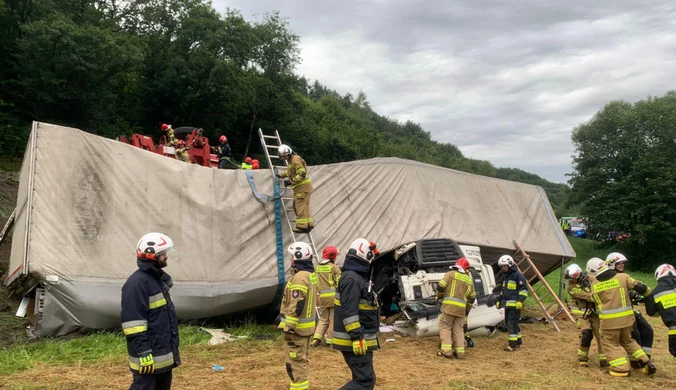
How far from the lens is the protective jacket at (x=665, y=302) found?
19.6 feet

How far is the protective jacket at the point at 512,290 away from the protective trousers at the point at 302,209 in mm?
3735

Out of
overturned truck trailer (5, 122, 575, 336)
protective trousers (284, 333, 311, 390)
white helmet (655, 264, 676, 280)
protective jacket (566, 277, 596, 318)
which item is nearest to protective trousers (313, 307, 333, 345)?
overturned truck trailer (5, 122, 575, 336)

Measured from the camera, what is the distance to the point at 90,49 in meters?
19.6

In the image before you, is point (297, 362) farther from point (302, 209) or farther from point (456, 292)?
point (302, 209)

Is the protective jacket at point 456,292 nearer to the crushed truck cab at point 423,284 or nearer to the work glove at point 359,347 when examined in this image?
the crushed truck cab at point 423,284

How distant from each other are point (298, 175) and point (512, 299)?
4400 mm

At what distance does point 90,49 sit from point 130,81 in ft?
25.3

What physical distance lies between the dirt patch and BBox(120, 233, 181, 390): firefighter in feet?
6.07

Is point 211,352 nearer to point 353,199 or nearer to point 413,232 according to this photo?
point 353,199

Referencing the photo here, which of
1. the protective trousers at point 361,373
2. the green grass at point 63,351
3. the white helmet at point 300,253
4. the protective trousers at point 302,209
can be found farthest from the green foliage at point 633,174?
the green grass at point 63,351

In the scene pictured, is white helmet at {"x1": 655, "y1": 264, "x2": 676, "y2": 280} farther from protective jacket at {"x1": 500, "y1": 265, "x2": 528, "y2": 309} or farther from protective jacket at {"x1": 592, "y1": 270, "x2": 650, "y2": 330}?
protective jacket at {"x1": 500, "y1": 265, "x2": 528, "y2": 309}

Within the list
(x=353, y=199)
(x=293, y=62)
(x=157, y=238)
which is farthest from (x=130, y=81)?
(x=157, y=238)

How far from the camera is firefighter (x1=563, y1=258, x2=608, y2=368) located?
7109mm

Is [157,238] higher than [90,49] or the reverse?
the reverse
